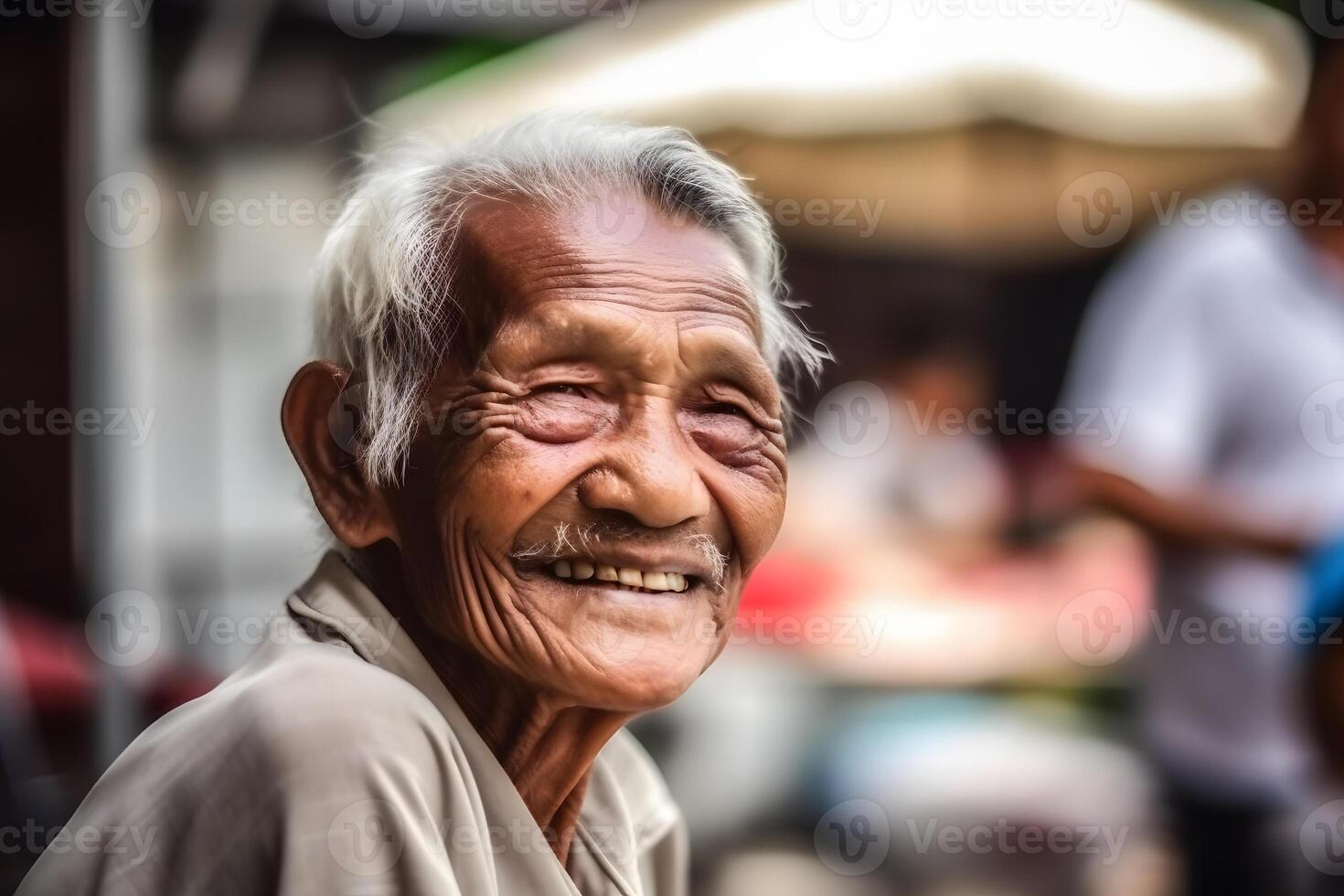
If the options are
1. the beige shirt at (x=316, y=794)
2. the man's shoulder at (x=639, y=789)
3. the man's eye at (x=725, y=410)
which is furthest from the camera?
the man's shoulder at (x=639, y=789)

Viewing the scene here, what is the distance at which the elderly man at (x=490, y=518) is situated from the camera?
4.25ft

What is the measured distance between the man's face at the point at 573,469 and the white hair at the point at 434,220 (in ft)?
0.11

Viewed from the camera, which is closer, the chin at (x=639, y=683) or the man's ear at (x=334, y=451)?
the chin at (x=639, y=683)

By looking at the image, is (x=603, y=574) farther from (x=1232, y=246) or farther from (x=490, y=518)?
(x=1232, y=246)

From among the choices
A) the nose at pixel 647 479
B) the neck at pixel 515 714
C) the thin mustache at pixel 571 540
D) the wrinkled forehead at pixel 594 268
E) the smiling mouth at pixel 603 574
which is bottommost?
the neck at pixel 515 714

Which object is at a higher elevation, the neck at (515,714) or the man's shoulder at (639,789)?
the neck at (515,714)

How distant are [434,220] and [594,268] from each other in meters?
0.20

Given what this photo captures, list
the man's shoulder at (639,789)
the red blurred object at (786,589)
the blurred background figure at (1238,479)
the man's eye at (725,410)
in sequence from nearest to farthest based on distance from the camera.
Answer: the man's eye at (725,410) < the man's shoulder at (639,789) < the blurred background figure at (1238,479) < the red blurred object at (786,589)

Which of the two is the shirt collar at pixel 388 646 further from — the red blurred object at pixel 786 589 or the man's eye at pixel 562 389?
the red blurred object at pixel 786 589

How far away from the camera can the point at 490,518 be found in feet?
4.67

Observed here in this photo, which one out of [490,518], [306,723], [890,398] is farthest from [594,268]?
[890,398]

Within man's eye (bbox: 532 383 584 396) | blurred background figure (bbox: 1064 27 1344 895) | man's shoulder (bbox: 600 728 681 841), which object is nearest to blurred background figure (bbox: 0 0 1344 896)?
blurred background figure (bbox: 1064 27 1344 895)

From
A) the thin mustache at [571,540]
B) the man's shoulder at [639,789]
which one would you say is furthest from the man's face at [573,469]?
the man's shoulder at [639,789]

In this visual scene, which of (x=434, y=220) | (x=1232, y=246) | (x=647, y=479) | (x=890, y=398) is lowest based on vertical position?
(x=890, y=398)
